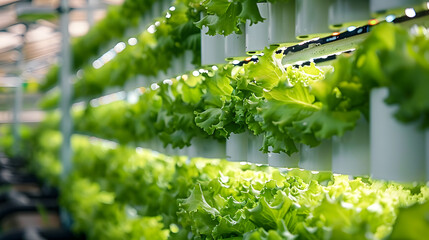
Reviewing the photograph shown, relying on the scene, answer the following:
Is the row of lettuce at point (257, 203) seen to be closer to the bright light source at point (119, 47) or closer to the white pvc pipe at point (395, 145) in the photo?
the white pvc pipe at point (395, 145)

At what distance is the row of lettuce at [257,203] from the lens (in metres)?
1.22

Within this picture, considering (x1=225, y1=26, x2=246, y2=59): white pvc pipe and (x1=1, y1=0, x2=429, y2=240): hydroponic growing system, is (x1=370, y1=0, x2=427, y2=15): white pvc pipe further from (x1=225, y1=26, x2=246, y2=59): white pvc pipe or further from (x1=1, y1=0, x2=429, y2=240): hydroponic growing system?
(x1=225, y1=26, x2=246, y2=59): white pvc pipe

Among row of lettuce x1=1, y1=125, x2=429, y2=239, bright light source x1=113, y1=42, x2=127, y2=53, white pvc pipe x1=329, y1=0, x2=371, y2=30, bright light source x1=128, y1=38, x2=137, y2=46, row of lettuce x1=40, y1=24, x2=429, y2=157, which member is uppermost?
bright light source x1=113, y1=42, x2=127, y2=53

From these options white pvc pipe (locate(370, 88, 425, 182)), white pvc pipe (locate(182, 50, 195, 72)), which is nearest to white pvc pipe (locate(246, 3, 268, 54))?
white pvc pipe (locate(370, 88, 425, 182))

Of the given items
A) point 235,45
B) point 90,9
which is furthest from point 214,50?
point 90,9

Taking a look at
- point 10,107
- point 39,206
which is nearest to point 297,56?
point 39,206

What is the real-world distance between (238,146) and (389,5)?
1.01 meters

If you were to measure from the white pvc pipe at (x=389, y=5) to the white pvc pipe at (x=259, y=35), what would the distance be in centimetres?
57

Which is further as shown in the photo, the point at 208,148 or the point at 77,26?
the point at 77,26

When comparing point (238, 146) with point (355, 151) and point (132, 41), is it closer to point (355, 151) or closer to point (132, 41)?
point (355, 151)

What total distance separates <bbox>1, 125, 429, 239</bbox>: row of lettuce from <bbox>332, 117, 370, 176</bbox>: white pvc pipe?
70 mm

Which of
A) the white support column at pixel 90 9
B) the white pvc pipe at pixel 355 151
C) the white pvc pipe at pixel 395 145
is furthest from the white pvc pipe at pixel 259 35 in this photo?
the white support column at pixel 90 9

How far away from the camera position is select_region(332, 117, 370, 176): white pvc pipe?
4.20 feet

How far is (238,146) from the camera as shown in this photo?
2.04 metres
